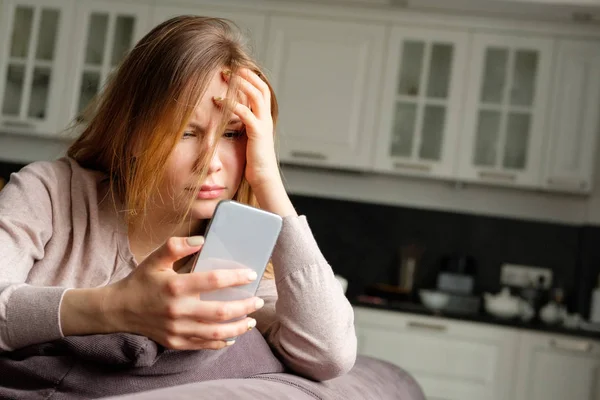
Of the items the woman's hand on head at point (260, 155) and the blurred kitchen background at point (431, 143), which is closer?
the woman's hand on head at point (260, 155)

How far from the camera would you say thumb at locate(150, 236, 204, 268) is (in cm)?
74

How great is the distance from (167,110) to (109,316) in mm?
412

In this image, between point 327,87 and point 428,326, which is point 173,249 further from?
point 327,87

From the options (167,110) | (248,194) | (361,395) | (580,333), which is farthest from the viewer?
(580,333)

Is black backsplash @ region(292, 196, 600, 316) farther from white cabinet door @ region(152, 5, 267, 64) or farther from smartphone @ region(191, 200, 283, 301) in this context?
smartphone @ region(191, 200, 283, 301)

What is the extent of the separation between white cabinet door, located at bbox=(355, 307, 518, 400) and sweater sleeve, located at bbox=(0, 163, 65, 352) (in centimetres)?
288

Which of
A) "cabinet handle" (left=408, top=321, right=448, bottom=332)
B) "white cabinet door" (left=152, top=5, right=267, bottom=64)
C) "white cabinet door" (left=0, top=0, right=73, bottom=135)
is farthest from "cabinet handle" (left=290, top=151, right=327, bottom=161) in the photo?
"white cabinet door" (left=0, top=0, right=73, bottom=135)

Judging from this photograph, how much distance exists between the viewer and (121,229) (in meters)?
1.18

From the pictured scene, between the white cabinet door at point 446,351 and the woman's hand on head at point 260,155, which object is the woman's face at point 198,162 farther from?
the white cabinet door at point 446,351

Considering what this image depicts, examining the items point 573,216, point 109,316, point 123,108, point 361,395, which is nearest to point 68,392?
point 109,316

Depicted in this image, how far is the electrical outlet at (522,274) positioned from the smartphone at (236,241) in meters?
3.81

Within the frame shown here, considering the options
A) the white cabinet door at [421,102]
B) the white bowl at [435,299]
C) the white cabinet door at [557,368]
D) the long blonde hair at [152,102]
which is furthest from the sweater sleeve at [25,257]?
the white cabinet door at [421,102]

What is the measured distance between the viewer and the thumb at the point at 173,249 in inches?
29.3

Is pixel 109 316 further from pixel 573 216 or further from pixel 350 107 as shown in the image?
pixel 573 216
